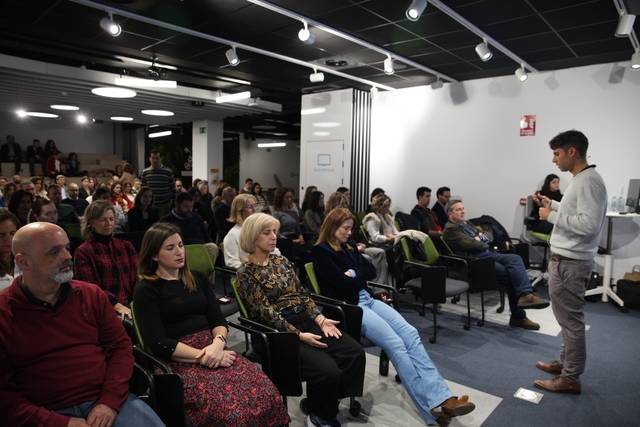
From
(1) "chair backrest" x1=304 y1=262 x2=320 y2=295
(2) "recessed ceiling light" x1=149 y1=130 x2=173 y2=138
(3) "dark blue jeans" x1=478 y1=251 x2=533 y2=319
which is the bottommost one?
(3) "dark blue jeans" x1=478 y1=251 x2=533 y2=319

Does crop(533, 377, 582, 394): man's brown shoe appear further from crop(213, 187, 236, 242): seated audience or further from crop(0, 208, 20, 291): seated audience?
crop(213, 187, 236, 242): seated audience

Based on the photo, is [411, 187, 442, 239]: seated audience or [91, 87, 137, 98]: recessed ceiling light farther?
[91, 87, 137, 98]: recessed ceiling light

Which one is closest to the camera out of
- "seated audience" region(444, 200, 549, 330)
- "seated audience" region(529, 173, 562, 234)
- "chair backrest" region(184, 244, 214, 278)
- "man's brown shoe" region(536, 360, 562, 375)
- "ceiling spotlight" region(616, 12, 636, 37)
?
"man's brown shoe" region(536, 360, 562, 375)

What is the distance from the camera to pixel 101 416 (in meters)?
1.75

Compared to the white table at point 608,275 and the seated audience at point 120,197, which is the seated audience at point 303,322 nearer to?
the white table at point 608,275

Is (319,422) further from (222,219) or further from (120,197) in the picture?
(120,197)

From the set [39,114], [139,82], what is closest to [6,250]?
[139,82]

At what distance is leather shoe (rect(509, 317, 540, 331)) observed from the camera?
4461 millimetres

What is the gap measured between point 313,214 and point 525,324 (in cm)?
316

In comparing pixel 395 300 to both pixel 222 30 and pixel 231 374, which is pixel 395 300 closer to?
pixel 231 374

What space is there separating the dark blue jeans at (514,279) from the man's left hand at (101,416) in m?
3.98

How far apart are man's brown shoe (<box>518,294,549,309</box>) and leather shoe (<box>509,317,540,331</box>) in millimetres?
171

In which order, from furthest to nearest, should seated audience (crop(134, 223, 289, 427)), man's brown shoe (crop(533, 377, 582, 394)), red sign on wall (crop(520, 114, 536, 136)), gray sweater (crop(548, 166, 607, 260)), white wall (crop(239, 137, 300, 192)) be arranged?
white wall (crop(239, 137, 300, 192))
red sign on wall (crop(520, 114, 536, 136))
man's brown shoe (crop(533, 377, 582, 394))
gray sweater (crop(548, 166, 607, 260))
seated audience (crop(134, 223, 289, 427))

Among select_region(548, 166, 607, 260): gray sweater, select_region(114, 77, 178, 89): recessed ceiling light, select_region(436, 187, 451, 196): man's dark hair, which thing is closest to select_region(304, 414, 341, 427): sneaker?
select_region(548, 166, 607, 260): gray sweater
